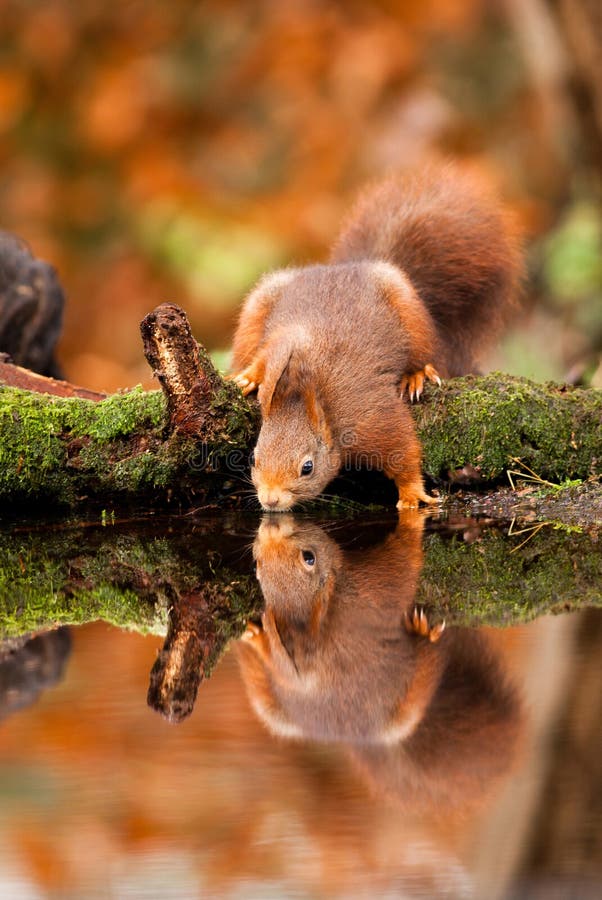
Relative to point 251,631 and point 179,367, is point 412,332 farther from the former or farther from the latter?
point 251,631

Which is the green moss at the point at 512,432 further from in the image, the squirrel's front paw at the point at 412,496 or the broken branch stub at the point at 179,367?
the broken branch stub at the point at 179,367

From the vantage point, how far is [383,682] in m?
3.14

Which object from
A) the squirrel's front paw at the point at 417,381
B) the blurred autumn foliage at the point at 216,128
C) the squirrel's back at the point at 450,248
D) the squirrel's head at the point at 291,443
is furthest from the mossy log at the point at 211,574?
the blurred autumn foliage at the point at 216,128

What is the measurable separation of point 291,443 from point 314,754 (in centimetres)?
330

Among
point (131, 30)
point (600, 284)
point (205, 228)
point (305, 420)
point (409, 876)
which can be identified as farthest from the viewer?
point (131, 30)

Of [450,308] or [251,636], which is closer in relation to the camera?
[251,636]

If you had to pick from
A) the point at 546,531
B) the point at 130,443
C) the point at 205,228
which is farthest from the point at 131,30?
the point at 546,531

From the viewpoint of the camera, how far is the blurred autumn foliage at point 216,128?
15.2m

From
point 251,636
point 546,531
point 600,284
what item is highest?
point 600,284

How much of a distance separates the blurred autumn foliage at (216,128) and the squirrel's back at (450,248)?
22.5ft

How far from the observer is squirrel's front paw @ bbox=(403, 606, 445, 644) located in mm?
3564

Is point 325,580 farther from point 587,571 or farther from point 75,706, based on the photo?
point 75,706

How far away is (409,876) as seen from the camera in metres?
2.08

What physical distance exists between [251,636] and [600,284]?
1020 cm
